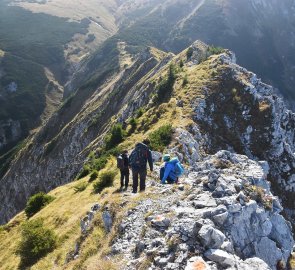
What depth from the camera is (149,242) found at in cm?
1820

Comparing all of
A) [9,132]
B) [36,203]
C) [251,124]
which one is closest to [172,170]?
[36,203]

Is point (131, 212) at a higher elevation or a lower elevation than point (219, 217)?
lower

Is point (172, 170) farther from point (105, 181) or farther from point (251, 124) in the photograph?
point (251, 124)

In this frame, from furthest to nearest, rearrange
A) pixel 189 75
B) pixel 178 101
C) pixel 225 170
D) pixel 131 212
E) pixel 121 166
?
pixel 189 75
pixel 178 101
pixel 121 166
pixel 225 170
pixel 131 212

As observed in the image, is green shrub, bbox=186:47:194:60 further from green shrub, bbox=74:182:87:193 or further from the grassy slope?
green shrub, bbox=74:182:87:193

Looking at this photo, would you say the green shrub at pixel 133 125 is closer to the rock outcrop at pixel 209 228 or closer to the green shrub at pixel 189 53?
the rock outcrop at pixel 209 228

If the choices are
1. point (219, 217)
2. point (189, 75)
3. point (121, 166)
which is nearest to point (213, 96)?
point (189, 75)

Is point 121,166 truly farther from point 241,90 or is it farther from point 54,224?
point 241,90

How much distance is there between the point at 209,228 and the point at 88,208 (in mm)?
16046

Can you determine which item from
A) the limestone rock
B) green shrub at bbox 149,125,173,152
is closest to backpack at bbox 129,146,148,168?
the limestone rock

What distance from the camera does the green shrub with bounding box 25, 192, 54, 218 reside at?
44281 millimetres

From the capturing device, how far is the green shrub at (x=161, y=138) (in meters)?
40.3

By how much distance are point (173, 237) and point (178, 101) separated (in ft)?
128

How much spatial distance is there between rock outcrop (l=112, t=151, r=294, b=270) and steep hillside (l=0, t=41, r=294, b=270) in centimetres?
6
